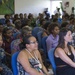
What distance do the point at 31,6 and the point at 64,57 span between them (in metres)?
9.28

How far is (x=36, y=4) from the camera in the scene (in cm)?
1218

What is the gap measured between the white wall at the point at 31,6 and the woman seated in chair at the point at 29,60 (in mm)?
8165

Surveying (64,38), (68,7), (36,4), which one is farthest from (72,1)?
(64,38)

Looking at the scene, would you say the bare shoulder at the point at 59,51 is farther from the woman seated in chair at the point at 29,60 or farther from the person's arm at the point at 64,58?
the woman seated in chair at the point at 29,60

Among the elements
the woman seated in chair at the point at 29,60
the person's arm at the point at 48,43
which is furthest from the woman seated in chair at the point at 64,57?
the person's arm at the point at 48,43

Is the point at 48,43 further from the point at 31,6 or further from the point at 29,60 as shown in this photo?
the point at 31,6

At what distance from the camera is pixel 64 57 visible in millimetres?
2926

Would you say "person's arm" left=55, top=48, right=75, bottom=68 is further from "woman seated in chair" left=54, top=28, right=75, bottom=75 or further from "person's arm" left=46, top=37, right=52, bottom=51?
"person's arm" left=46, top=37, right=52, bottom=51

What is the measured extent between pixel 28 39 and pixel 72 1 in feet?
31.4

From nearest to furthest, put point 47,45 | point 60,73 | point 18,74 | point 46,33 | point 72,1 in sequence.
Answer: point 18,74, point 60,73, point 47,45, point 46,33, point 72,1

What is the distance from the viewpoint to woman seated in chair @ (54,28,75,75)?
9.64 feet

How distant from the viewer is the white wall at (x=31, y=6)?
11.3 m

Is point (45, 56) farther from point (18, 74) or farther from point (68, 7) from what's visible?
point (68, 7)

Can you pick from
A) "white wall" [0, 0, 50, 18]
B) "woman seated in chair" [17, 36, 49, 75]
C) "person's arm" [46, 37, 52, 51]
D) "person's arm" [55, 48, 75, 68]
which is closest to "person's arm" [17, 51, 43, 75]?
"woman seated in chair" [17, 36, 49, 75]
